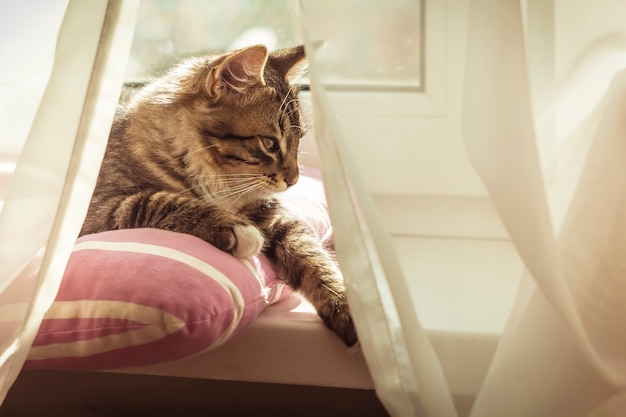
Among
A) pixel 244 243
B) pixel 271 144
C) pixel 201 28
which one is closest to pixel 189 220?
pixel 244 243

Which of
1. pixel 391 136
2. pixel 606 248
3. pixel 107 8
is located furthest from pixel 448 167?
pixel 107 8

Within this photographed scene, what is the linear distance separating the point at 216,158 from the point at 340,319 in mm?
410

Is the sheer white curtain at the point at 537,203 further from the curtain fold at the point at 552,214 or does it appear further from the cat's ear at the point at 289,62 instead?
the cat's ear at the point at 289,62

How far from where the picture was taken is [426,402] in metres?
0.81

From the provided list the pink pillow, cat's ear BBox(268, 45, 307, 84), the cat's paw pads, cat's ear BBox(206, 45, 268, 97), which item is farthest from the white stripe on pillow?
cat's ear BBox(268, 45, 307, 84)

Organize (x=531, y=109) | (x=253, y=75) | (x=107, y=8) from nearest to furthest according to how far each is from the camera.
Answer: (x=531, y=109) → (x=107, y=8) → (x=253, y=75)

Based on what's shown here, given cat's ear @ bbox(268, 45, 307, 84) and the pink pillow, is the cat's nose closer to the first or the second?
cat's ear @ bbox(268, 45, 307, 84)

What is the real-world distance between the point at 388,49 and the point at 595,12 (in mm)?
223

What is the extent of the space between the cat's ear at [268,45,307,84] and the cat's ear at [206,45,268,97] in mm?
110

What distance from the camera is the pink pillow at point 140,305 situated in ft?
3.07

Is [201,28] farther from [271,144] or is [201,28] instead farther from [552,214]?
[552,214]

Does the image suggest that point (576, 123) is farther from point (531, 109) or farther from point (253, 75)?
point (253, 75)

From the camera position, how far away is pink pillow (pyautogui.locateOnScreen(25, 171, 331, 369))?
935 millimetres

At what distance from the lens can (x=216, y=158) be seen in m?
1.30
